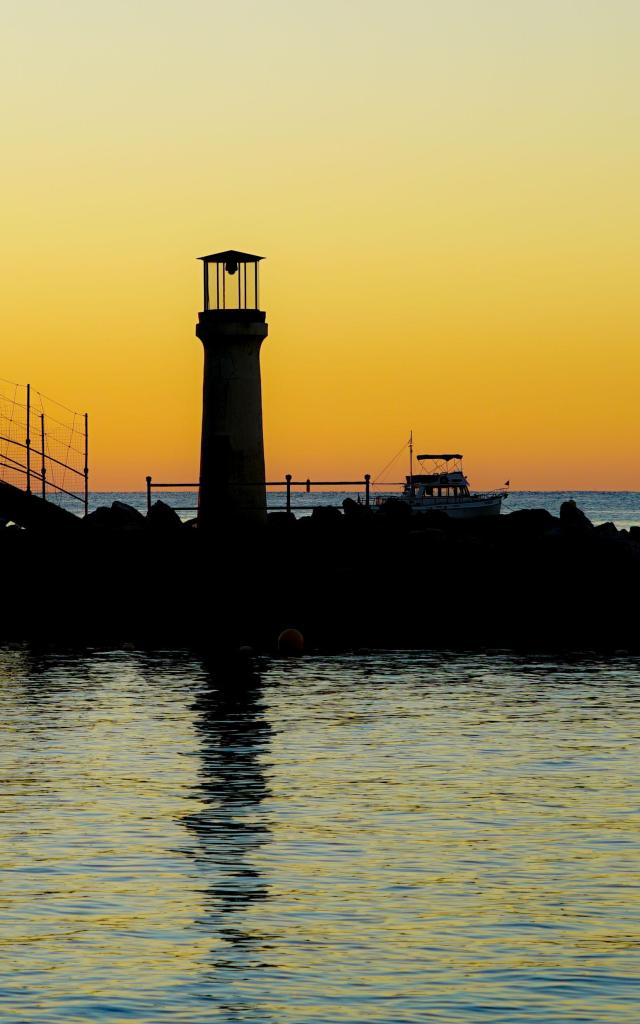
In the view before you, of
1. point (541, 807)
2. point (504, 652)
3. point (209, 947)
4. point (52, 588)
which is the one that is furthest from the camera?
point (52, 588)

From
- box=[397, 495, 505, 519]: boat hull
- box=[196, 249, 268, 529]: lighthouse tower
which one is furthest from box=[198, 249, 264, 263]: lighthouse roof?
box=[397, 495, 505, 519]: boat hull

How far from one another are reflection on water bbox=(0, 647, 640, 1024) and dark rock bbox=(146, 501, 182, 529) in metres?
17.1

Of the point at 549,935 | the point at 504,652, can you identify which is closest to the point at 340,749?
the point at 549,935

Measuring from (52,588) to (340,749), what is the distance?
22040 mm

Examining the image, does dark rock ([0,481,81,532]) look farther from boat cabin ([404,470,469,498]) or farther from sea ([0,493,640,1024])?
boat cabin ([404,470,469,498])

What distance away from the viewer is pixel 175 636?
41.8m

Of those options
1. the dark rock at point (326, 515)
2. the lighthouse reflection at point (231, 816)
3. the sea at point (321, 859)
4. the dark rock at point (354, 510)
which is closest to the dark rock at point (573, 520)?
the dark rock at point (354, 510)

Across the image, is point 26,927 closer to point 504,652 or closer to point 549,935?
point 549,935

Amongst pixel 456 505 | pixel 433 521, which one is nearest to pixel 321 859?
pixel 433 521

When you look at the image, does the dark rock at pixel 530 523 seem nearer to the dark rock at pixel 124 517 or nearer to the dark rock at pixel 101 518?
the dark rock at pixel 124 517

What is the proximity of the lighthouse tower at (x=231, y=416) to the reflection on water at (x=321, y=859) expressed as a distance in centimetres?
1288

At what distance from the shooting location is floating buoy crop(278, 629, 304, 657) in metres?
38.5

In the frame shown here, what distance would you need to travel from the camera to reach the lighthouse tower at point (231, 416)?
41.8 m

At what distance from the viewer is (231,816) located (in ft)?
62.7
